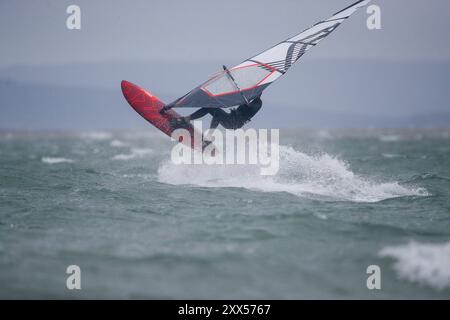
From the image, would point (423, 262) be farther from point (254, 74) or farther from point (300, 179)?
point (300, 179)

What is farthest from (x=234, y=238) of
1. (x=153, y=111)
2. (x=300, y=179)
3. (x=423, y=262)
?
(x=153, y=111)

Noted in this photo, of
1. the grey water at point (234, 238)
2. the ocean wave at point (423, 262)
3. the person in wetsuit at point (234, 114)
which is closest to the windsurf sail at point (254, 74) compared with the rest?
the person in wetsuit at point (234, 114)

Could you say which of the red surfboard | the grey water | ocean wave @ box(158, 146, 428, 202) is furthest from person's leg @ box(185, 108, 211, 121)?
ocean wave @ box(158, 146, 428, 202)

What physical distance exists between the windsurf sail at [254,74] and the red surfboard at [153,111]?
4.87 feet

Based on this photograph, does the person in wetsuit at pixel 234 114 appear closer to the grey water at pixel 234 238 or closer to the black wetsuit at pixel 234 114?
the black wetsuit at pixel 234 114

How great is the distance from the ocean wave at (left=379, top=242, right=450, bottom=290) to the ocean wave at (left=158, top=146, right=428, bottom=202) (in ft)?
12.3

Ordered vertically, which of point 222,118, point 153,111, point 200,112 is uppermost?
point 153,111

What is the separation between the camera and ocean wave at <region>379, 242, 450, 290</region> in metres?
7.25

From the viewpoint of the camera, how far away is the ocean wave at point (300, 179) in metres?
12.8

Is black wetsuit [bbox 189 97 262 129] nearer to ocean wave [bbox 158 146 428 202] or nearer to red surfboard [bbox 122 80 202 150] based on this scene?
red surfboard [bbox 122 80 202 150]

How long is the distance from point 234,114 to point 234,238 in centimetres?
474

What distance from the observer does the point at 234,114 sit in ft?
41.6

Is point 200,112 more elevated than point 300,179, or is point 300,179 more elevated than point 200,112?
point 200,112

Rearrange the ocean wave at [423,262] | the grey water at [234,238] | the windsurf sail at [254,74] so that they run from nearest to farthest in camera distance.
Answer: the grey water at [234,238], the ocean wave at [423,262], the windsurf sail at [254,74]
